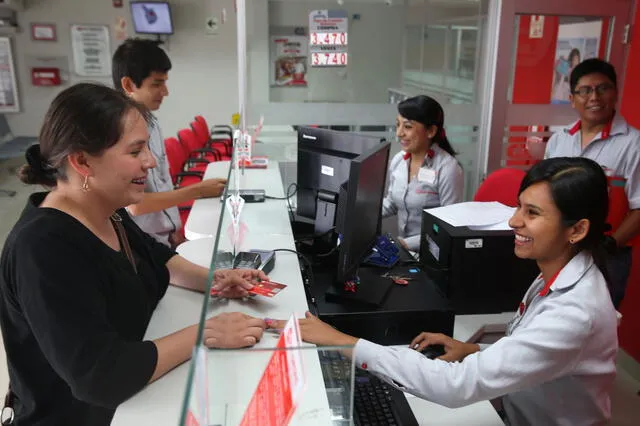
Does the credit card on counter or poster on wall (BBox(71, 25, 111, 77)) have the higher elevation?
poster on wall (BBox(71, 25, 111, 77))

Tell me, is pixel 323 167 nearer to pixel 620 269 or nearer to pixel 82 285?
pixel 82 285

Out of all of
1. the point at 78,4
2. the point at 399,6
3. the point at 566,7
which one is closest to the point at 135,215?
the point at 399,6

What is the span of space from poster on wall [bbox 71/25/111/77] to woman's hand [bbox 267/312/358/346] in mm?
6161

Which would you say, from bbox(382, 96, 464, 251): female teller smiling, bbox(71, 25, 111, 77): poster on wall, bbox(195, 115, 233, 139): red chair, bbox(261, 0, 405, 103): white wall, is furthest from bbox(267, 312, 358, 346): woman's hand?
bbox(71, 25, 111, 77): poster on wall

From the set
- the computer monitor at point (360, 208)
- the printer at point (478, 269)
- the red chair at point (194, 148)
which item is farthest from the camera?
the red chair at point (194, 148)

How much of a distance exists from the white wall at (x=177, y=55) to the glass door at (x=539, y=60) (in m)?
4.11

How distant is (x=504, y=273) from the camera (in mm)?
1732

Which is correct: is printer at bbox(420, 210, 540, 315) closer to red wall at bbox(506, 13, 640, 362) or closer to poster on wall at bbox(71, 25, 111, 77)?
red wall at bbox(506, 13, 640, 362)

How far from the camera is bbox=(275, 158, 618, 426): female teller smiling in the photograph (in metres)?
1.14

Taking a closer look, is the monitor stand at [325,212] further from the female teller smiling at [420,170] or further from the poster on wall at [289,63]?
the poster on wall at [289,63]

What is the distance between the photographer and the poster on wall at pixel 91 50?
6250 millimetres

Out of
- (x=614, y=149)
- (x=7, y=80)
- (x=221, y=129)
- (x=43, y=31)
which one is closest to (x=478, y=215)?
(x=614, y=149)

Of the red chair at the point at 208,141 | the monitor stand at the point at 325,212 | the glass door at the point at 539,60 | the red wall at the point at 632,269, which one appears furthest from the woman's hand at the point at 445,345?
the red chair at the point at 208,141

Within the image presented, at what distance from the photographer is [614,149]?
2379mm
